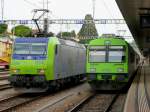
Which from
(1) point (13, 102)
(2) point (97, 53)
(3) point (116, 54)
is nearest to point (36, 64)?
(1) point (13, 102)

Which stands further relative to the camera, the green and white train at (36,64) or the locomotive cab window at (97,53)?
the locomotive cab window at (97,53)

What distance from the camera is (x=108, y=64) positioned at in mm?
22609

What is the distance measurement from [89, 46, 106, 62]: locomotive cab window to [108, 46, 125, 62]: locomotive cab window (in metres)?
0.31

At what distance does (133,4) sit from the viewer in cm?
2470

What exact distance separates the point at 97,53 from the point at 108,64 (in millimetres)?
893

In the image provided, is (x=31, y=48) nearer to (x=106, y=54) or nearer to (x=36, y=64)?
(x=36, y=64)

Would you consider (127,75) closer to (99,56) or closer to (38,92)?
(99,56)

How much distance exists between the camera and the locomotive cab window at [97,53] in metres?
22.9

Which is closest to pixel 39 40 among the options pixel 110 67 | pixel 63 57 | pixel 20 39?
pixel 20 39

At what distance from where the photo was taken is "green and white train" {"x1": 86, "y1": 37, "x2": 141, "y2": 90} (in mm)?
22344

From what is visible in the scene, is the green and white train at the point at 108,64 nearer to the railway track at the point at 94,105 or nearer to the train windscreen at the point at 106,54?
the train windscreen at the point at 106,54

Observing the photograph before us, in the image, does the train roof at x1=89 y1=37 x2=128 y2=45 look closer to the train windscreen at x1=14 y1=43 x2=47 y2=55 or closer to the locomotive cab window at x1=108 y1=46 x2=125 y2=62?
the locomotive cab window at x1=108 y1=46 x2=125 y2=62

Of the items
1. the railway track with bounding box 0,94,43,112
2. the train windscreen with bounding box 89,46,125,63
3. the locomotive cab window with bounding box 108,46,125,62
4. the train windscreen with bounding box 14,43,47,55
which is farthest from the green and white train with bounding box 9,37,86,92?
the locomotive cab window with bounding box 108,46,125,62

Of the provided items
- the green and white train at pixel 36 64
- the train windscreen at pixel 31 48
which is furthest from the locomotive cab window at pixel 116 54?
the train windscreen at pixel 31 48
